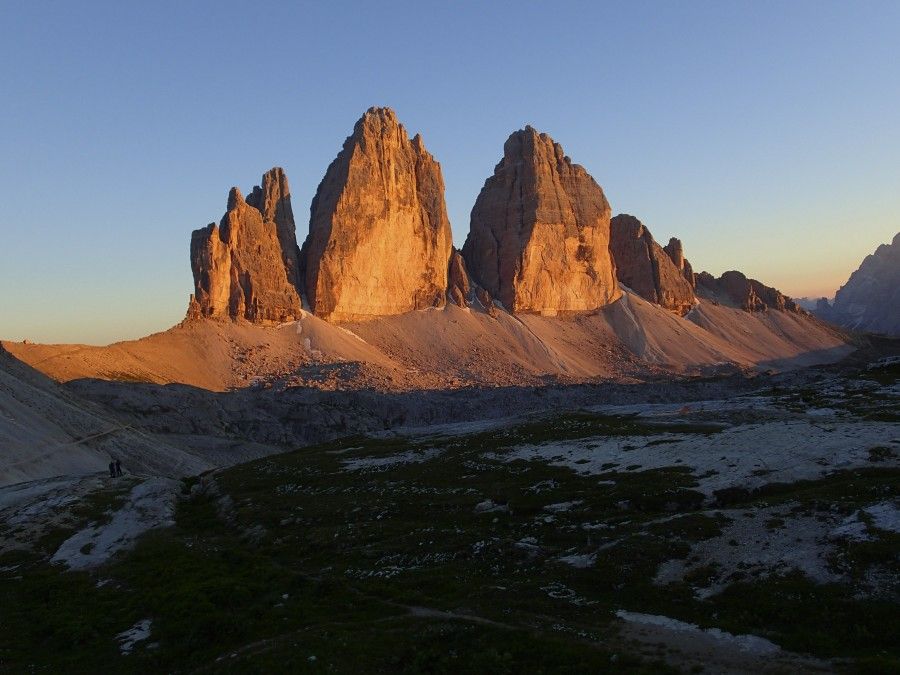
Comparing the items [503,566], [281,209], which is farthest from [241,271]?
[503,566]

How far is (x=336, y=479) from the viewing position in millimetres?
47188

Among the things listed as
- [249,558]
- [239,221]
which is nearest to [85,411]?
[249,558]

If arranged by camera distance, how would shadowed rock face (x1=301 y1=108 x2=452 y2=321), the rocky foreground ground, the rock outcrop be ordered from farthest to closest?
1. shadowed rock face (x1=301 y1=108 x2=452 y2=321)
2. the rock outcrop
3. the rocky foreground ground

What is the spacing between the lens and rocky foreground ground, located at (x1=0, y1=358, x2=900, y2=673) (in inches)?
634

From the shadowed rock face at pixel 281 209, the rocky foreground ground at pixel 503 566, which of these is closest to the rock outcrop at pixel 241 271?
the shadowed rock face at pixel 281 209

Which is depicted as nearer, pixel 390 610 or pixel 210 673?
pixel 210 673

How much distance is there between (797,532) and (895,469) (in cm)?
1099

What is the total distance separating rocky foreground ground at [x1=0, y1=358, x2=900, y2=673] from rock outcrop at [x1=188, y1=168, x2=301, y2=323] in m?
127

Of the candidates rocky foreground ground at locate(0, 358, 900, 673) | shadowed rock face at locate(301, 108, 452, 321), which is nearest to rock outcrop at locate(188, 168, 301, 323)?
shadowed rock face at locate(301, 108, 452, 321)

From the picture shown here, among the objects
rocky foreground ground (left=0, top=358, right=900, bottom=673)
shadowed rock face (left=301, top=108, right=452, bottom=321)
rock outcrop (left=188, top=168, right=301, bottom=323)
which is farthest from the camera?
shadowed rock face (left=301, top=108, right=452, bottom=321)

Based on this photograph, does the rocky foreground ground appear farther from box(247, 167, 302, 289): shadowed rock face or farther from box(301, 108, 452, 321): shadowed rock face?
box(247, 167, 302, 289): shadowed rock face

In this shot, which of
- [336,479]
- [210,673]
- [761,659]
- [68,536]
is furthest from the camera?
[336,479]

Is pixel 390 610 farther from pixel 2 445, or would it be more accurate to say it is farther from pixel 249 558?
pixel 2 445

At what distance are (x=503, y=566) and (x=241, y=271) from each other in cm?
16153
